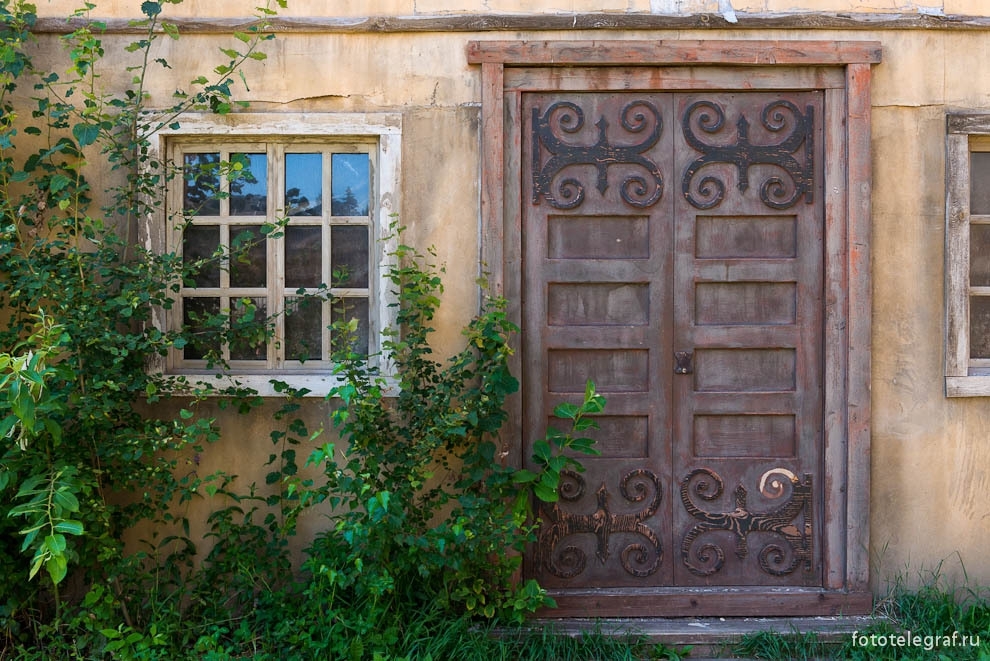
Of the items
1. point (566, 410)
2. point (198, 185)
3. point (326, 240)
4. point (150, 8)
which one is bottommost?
point (566, 410)

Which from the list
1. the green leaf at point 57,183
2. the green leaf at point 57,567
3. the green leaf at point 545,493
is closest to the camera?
the green leaf at point 57,567

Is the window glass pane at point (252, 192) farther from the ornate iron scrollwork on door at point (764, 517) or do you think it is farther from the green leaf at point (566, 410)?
the ornate iron scrollwork on door at point (764, 517)

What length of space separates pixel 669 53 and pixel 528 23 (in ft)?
2.28

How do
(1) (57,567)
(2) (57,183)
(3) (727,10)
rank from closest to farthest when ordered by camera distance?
(1) (57,567) < (2) (57,183) < (3) (727,10)

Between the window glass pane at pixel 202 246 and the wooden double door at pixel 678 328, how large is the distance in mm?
1554

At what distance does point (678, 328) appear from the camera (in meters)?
3.93

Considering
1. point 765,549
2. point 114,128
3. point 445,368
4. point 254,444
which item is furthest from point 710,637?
point 114,128

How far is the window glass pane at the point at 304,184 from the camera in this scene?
13.1ft

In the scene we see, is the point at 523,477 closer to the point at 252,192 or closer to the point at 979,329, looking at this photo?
the point at 252,192

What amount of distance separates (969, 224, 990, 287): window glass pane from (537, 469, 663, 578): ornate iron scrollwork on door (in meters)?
1.93

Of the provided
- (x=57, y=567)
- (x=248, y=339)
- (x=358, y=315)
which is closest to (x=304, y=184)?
(x=358, y=315)

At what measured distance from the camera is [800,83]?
154 inches

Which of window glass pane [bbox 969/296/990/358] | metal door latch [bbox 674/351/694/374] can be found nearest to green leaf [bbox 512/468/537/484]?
metal door latch [bbox 674/351/694/374]

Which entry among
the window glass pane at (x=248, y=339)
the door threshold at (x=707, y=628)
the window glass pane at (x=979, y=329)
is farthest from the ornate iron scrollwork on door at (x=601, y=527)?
the window glass pane at (x=979, y=329)
